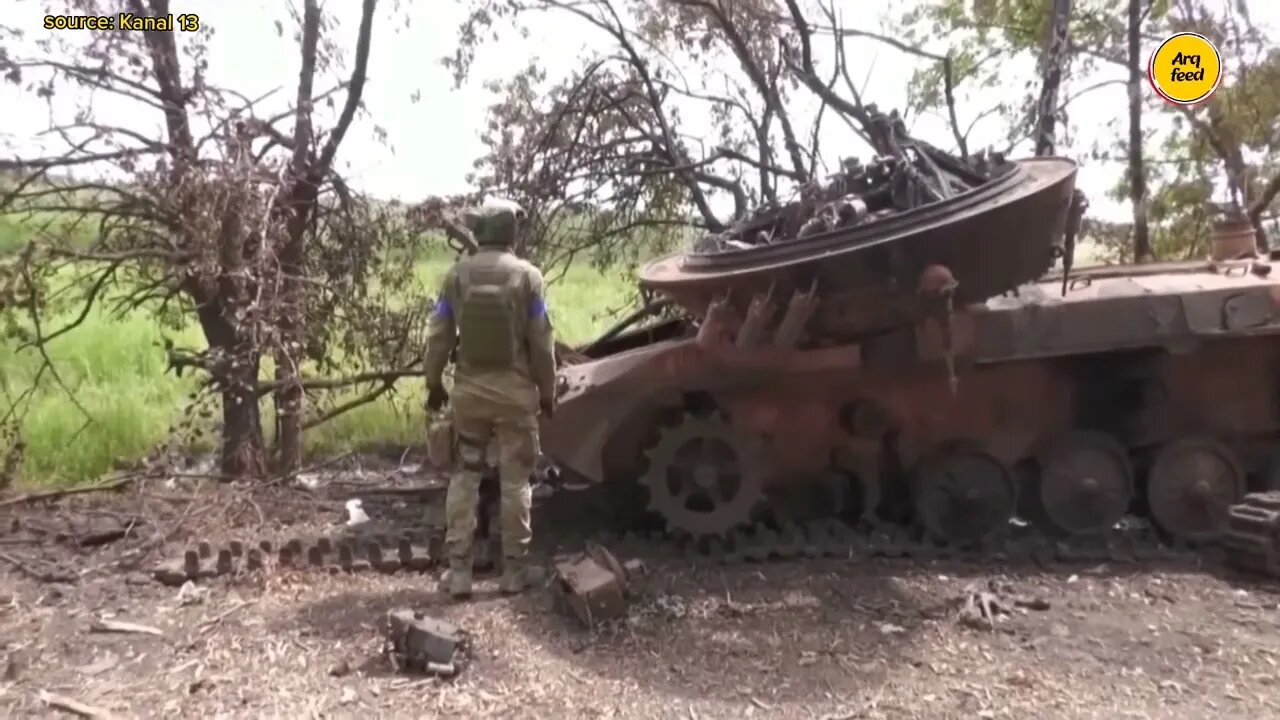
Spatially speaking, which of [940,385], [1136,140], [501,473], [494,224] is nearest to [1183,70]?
[1136,140]

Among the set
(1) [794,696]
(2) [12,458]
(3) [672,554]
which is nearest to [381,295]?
(2) [12,458]

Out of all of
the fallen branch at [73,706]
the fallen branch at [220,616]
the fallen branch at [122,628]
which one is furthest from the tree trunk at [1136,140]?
the fallen branch at [73,706]

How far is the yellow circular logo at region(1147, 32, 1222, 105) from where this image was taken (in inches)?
338

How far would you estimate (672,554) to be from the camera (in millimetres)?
6098

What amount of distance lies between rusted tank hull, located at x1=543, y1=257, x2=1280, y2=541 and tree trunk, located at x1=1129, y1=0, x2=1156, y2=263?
129 inches

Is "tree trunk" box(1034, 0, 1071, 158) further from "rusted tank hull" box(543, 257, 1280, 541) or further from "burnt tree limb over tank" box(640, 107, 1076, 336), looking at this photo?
"burnt tree limb over tank" box(640, 107, 1076, 336)

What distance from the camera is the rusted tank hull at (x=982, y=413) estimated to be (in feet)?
19.4

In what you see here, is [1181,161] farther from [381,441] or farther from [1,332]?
[1,332]

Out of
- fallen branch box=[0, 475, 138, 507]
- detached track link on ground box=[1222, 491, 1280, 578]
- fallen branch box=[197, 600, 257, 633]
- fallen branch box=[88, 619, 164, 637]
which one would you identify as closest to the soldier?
fallen branch box=[197, 600, 257, 633]

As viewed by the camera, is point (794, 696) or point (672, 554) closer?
point (794, 696)

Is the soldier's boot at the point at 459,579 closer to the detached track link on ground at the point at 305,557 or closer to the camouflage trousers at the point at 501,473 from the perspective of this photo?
the camouflage trousers at the point at 501,473

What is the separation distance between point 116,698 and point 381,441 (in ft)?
15.2

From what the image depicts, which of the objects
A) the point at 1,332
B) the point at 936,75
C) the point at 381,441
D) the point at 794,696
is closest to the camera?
the point at 794,696

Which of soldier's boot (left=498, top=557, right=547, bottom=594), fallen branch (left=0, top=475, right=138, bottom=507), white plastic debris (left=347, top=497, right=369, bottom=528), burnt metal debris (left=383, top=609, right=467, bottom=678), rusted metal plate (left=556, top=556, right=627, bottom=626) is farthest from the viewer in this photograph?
fallen branch (left=0, top=475, right=138, bottom=507)
